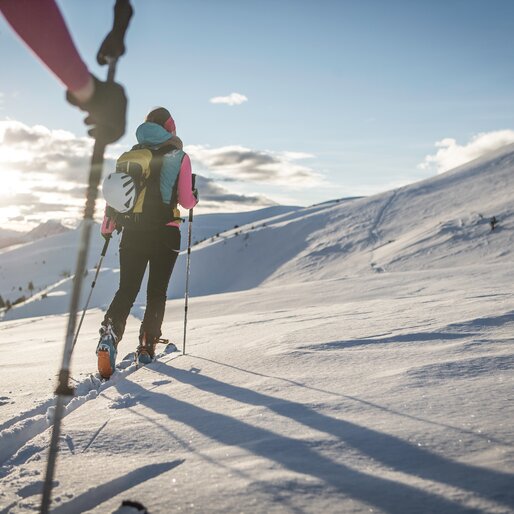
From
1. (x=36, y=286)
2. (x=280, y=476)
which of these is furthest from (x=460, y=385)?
(x=36, y=286)

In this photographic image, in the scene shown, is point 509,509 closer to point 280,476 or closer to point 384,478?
point 384,478

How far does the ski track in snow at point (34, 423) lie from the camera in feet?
6.26

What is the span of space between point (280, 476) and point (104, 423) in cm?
110

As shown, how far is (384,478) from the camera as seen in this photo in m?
1.39

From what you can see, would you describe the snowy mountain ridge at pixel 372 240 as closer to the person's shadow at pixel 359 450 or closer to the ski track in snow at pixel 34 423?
the ski track in snow at pixel 34 423

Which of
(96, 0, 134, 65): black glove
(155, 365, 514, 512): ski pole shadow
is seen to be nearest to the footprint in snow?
(155, 365, 514, 512): ski pole shadow

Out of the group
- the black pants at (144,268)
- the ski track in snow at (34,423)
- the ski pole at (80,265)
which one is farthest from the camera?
the black pants at (144,268)

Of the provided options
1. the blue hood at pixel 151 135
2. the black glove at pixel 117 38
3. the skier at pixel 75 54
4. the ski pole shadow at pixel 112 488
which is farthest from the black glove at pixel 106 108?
the blue hood at pixel 151 135

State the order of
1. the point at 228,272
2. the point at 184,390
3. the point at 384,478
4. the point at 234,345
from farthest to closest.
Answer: the point at 228,272, the point at 234,345, the point at 184,390, the point at 384,478

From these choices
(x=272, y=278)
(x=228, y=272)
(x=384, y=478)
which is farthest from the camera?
(x=228, y=272)

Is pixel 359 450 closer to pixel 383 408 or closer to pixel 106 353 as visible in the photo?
pixel 383 408

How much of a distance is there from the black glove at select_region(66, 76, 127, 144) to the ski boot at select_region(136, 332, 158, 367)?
103 inches

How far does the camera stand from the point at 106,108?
153 cm

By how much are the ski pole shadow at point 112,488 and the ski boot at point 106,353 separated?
1.85m
